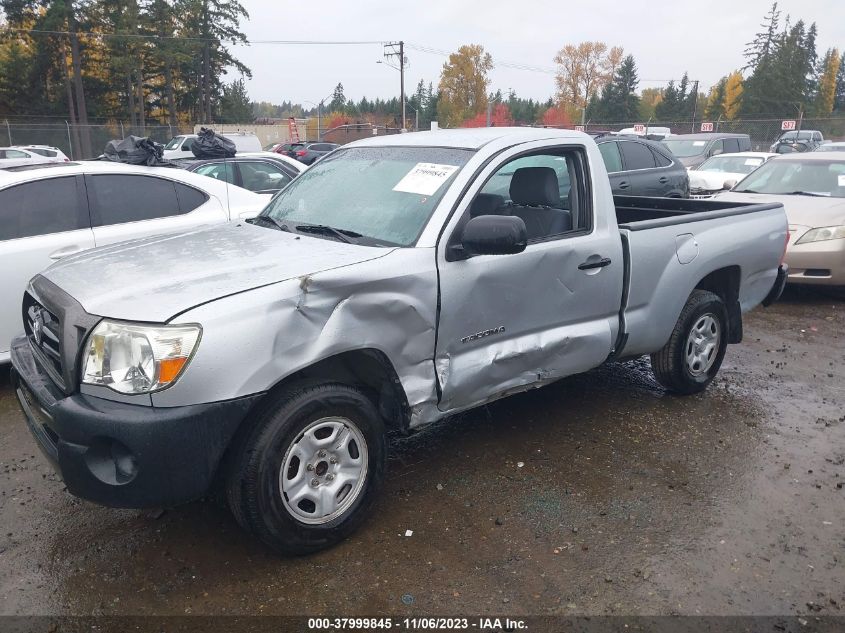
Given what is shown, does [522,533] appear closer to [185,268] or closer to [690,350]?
[185,268]

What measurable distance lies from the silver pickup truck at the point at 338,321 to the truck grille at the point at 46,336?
0.06ft

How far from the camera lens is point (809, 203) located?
→ 7863mm

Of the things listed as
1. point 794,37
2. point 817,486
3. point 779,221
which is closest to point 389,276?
point 817,486

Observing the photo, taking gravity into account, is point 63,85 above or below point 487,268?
above

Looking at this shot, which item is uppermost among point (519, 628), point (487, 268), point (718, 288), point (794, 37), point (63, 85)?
point (794, 37)

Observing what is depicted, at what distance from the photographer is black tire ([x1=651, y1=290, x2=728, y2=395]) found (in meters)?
4.64

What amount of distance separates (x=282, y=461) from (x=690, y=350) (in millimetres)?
3231

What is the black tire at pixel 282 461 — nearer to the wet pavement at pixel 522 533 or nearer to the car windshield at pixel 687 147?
the wet pavement at pixel 522 533

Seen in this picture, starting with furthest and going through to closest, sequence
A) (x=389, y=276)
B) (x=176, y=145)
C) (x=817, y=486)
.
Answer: (x=176, y=145), (x=817, y=486), (x=389, y=276)

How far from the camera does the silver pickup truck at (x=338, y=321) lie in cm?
261

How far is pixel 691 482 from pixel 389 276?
2.08m

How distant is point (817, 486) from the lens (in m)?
3.71

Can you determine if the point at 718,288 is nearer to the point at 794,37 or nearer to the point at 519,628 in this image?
the point at 519,628

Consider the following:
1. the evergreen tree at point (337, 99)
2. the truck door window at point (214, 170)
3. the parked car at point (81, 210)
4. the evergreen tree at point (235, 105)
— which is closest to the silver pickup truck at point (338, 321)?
the parked car at point (81, 210)
